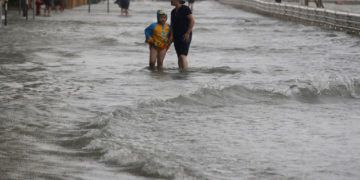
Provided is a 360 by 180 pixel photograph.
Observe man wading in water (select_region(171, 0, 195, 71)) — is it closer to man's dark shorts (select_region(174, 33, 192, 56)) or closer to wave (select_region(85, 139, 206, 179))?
man's dark shorts (select_region(174, 33, 192, 56))

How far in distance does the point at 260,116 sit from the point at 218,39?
17661 millimetres

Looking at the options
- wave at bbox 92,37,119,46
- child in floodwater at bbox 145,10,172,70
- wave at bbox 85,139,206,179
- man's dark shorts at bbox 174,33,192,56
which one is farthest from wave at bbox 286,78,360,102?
wave at bbox 92,37,119,46

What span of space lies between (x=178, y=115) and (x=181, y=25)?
18.3ft

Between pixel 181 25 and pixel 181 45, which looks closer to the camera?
pixel 181 25

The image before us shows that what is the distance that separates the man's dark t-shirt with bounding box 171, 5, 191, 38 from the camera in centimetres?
1745

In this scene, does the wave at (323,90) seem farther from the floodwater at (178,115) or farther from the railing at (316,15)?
the railing at (316,15)

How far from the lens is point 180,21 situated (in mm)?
17500

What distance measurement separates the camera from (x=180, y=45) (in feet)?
58.3

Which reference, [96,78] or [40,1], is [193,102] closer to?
[96,78]

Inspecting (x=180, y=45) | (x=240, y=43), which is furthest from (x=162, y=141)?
(x=240, y=43)

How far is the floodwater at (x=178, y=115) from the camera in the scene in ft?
28.5

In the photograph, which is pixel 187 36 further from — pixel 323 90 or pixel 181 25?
pixel 323 90

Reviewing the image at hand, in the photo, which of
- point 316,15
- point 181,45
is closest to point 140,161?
point 181,45

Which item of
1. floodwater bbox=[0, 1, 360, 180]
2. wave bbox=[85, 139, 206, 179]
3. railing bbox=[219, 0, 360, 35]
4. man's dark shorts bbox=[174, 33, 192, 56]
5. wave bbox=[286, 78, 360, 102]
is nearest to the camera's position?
wave bbox=[85, 139, 206, 179]
